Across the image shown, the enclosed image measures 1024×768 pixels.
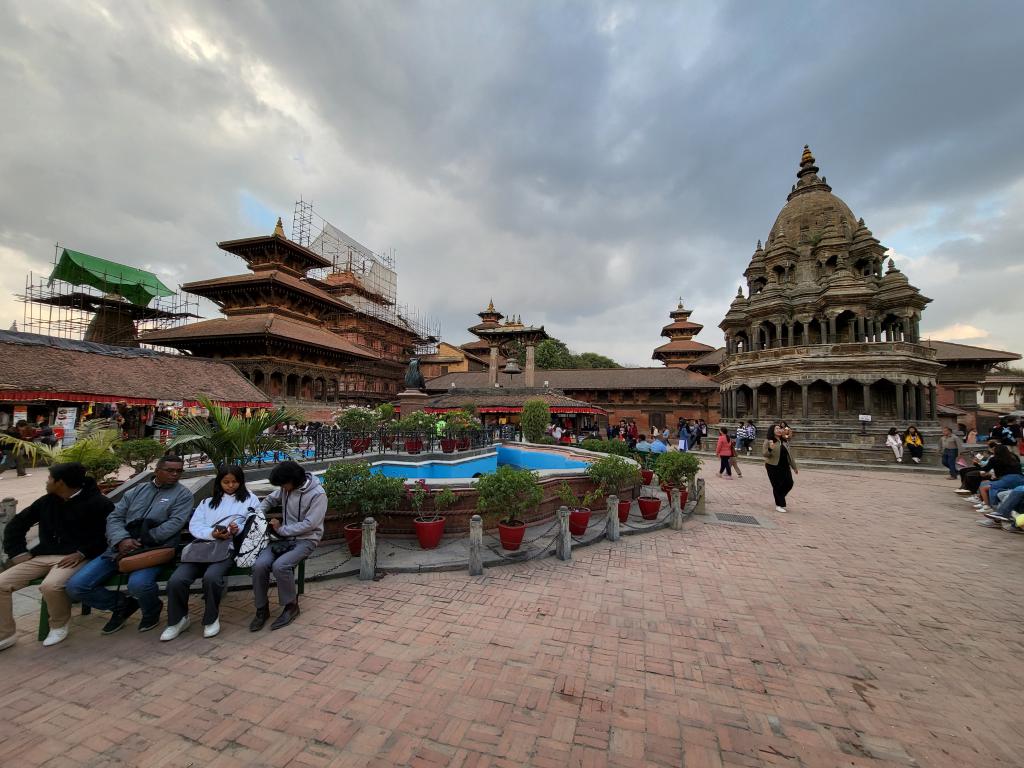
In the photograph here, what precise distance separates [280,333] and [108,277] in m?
28.6

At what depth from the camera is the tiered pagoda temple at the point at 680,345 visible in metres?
44.8

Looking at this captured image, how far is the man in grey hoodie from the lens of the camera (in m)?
4.05

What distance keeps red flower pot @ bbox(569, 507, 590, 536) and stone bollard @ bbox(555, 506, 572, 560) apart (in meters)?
0.74

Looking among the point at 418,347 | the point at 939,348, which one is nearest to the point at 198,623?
the point at 418,347

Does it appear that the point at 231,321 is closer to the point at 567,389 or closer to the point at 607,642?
the point at 567,389

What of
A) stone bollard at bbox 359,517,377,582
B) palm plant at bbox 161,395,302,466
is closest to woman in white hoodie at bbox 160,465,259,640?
stone bollard at bbox 359,517,377,582

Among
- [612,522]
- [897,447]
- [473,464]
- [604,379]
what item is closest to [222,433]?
[612,522]

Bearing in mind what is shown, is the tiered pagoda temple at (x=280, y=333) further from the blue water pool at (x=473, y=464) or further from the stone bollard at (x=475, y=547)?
the stone bollard at (x=475, y=547)

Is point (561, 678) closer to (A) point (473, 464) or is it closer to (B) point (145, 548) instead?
(B) point (145, 548)

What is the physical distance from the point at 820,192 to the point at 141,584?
139ft

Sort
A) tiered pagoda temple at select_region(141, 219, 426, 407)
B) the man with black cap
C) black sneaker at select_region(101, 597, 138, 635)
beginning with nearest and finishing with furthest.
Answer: the man with black cap
black sneaker at select_region(101, 597, 138, 635)
tiered pagoda temple at select_region(141, 219, 426, 407)

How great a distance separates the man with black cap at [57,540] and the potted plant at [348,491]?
2.50 metres

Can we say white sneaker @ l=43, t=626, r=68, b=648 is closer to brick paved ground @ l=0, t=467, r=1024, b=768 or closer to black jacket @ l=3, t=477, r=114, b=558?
brick paved ground @ l=0, t=467, r=1024, b=768

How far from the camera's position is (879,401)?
25.3 meters
